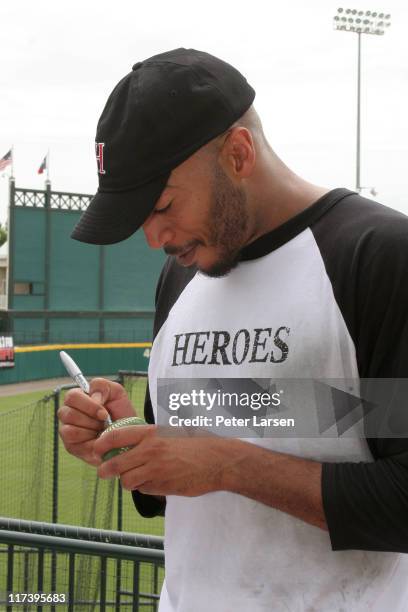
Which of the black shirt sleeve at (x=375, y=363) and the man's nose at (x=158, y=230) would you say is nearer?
the black shirt sleeve at (x=375, y=363)

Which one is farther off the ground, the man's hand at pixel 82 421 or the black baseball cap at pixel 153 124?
the black baseball cap at pixel 153 124

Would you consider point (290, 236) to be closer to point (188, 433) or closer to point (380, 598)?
point (188, 433)

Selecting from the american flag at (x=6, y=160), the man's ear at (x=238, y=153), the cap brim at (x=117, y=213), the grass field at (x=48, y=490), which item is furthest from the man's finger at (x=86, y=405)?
the american flag at (x=6, y=160)

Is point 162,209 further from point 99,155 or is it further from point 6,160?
point 6,160

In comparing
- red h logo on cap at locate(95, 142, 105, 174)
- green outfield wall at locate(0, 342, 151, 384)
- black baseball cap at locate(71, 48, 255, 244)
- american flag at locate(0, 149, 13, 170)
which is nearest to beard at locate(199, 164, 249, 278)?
black baseball cap at locate(71, 48, 255, 244)

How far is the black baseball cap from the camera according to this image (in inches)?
68.7

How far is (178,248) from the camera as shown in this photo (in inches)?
75.2

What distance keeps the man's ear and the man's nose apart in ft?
0.60

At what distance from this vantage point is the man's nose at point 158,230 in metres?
1.87

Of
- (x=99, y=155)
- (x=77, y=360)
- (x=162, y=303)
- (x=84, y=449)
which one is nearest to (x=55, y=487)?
(x=162, y=303)

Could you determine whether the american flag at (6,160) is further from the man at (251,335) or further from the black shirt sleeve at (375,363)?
the black shirt sleeve at (375,363)

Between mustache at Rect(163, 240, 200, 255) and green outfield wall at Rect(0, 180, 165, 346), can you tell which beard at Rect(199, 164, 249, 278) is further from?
green outfield wall at Rect(0, 180, 165, 346)

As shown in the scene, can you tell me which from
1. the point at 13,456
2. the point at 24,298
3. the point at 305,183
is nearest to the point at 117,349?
the point at 24,298

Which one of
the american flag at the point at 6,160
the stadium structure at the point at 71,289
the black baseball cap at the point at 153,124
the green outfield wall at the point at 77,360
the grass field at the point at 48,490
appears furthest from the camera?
the american flag at the point at 6,160
